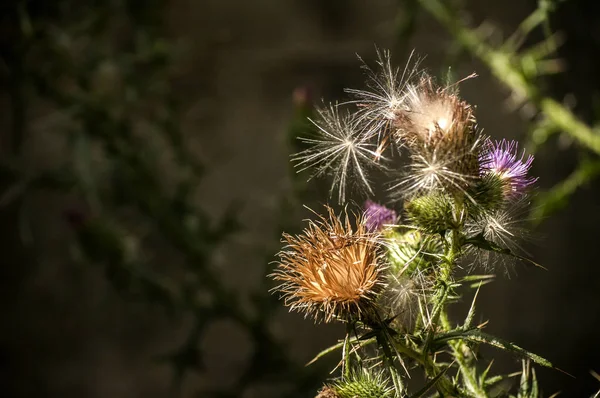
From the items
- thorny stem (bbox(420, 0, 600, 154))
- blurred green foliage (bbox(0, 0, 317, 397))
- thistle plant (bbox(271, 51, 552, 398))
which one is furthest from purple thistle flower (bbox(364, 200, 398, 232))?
blurred green foliage (bbox(0, 0, 317, 397))

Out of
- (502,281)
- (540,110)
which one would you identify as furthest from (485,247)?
(502,281)

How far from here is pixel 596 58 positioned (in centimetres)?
209

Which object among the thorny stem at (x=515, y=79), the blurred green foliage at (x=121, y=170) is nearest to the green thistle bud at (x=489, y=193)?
the thorny stem at (x=515, y=79)

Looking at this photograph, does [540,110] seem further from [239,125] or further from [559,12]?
[239,125]

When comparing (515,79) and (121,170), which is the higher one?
(121,170)

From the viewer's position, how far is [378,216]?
2.49ft

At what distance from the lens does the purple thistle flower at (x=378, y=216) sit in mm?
745

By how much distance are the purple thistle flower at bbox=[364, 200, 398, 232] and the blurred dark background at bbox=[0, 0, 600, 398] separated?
3.08ft

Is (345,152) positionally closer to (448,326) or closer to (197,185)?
(448,326)

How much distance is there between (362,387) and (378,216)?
184mm

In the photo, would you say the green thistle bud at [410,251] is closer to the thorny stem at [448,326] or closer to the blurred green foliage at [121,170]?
the thorny stem at [448,326]

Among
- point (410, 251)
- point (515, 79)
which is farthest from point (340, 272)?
point (515, 79)

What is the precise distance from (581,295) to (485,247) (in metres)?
1.68

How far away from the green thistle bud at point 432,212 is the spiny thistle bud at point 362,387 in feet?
0.52
